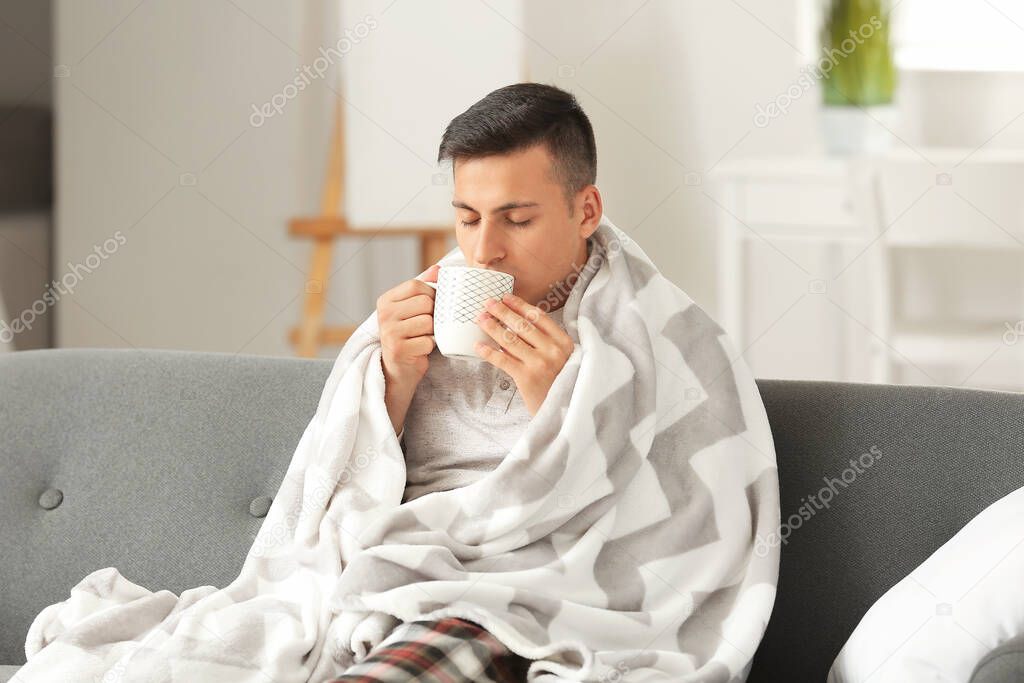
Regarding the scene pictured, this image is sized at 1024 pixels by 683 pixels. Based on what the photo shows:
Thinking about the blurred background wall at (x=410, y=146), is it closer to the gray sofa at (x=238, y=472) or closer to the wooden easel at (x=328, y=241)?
the wooden easel at (x=328, y=241)

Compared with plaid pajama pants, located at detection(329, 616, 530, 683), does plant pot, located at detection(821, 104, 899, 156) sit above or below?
above

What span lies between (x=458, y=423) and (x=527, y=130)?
0.38 m

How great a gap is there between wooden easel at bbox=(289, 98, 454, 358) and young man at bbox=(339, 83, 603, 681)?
1.95 meters

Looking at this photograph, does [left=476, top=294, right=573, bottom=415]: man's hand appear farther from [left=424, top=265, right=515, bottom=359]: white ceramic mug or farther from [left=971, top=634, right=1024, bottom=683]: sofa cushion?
[left=971, top=634, right=1024, bottom=683]: sofa cushion

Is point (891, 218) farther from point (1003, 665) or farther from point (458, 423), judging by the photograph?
point (1003, 665)

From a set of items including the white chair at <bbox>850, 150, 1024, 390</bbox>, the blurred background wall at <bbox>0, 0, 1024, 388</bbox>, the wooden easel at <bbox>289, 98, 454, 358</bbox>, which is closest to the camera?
the white chair at <bbox>850, 150, 1024, 390</bbox>

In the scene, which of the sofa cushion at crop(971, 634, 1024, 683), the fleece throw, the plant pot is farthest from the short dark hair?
the plant pot

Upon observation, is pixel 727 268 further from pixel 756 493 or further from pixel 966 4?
pixel 756 493

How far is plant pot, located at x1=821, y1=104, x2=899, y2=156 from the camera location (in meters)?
3.54

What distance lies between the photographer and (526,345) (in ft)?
4.85

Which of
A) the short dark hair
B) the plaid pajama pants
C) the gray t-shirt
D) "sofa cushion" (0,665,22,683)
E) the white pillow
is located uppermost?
the short dark hair

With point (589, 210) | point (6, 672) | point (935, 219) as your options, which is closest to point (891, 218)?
point (935, 219)

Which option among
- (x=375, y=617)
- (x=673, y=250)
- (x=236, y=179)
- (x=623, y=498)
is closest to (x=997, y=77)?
(x=673, y=250)

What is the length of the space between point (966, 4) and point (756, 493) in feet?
8.53
